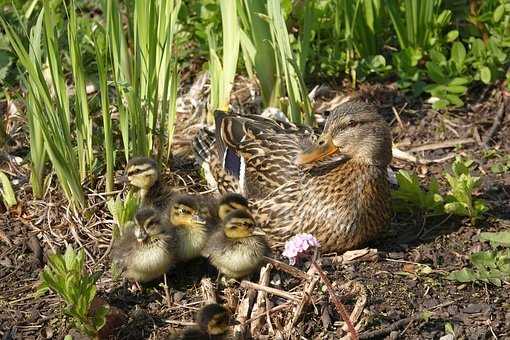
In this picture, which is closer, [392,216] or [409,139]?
[392,216]

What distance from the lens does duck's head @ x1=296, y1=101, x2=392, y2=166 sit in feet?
18.7

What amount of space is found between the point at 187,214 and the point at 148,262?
14.0 inches

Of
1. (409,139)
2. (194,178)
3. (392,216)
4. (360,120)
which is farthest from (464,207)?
(194,178)

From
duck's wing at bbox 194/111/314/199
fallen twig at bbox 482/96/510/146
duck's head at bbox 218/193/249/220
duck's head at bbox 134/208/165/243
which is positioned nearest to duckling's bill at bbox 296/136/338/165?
duck's wing at bbox 194/111/314/199

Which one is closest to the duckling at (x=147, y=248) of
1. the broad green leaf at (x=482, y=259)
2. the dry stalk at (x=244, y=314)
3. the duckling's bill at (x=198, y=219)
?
the duckling's bill at (x=198, y=219)

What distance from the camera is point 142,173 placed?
226 inches

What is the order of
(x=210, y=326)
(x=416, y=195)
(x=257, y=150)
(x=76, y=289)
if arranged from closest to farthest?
1. (x=210, y=326)
2. (x=76, y=289)
3. (x=416, y=195)
4. (x=257, y=150)

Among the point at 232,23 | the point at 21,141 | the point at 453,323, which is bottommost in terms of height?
the point at 453,323

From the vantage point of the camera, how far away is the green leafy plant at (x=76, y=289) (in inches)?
194

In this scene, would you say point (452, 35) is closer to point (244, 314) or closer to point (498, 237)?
point (498, 237)

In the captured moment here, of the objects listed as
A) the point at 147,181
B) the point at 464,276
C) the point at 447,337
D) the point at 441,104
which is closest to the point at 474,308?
the point at 464,276

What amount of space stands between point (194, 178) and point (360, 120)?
1327 mm

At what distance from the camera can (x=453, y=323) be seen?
5.11 m

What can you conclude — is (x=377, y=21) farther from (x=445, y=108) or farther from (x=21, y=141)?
(x=21, y=141)
